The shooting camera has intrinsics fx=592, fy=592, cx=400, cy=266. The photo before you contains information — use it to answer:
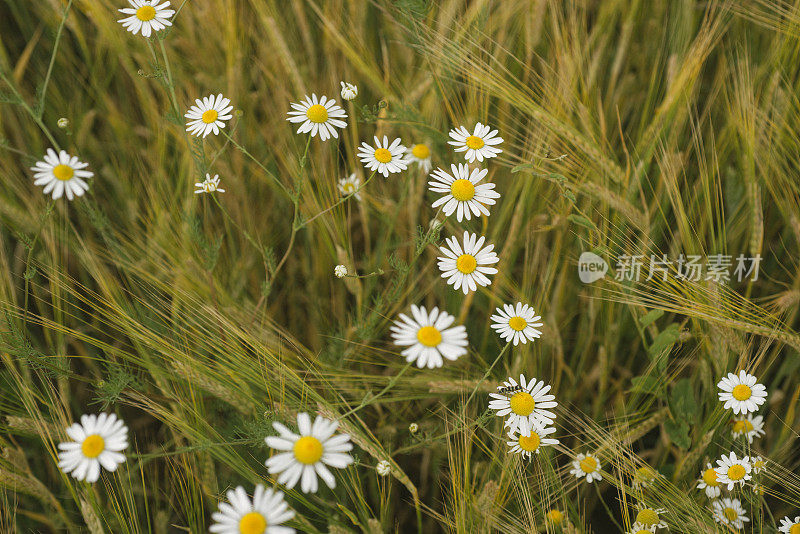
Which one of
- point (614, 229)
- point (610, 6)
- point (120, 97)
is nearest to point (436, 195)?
point (614, 229)

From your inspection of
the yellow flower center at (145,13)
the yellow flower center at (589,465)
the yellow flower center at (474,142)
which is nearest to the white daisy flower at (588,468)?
the yellow flower center at (589,465)

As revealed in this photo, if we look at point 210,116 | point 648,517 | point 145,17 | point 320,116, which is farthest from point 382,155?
point 648,517

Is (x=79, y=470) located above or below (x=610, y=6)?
below

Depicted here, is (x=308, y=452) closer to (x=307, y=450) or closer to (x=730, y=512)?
(x=307, y=450)

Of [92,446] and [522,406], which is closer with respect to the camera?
[92,446]

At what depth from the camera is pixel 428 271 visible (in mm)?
1513

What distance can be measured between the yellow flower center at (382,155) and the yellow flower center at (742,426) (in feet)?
2.86

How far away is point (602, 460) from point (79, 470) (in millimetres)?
938

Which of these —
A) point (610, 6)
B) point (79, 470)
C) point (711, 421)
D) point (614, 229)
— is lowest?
point (79, 470)

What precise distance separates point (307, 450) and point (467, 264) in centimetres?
45

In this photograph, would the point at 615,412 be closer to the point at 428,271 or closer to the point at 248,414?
the point at 428,271

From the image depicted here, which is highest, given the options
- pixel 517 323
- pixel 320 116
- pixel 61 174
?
pixel 320 116

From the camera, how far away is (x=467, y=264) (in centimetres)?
105

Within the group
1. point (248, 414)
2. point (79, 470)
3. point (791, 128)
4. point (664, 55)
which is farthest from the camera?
point (664, 55)
